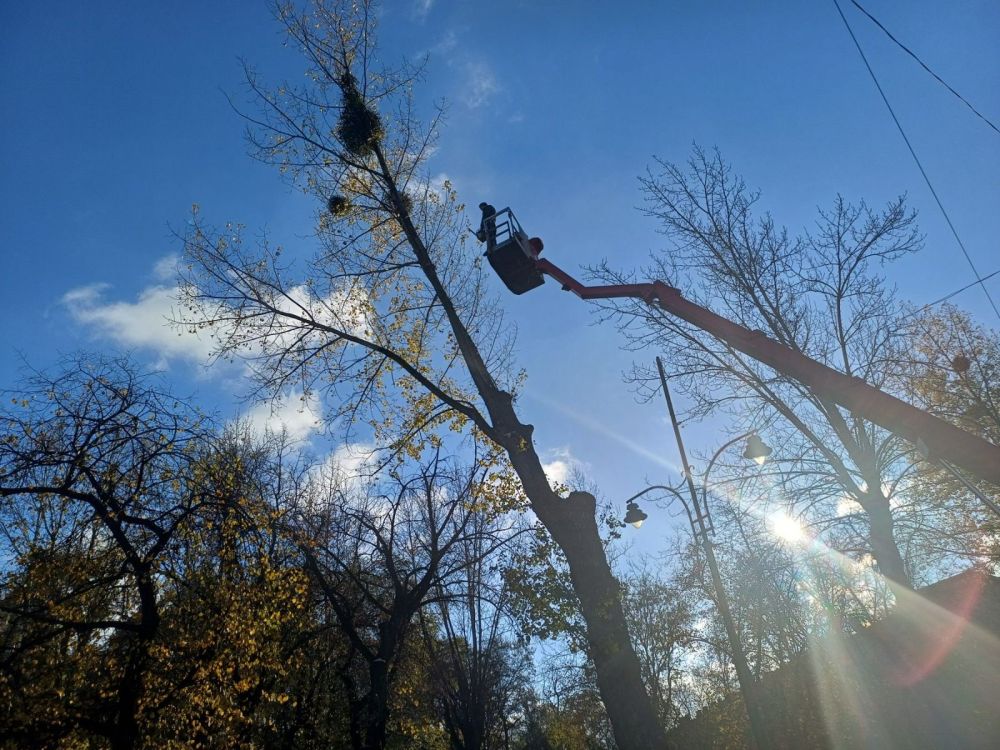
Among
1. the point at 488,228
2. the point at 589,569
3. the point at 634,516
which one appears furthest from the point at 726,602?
the point at 488,228

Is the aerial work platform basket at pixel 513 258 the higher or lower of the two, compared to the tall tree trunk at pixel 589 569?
higher

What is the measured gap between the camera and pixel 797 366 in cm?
941

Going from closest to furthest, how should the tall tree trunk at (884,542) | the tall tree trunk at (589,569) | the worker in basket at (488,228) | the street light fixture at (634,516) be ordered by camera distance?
1. the tall tree trunk at (589,569)
2. the worker in basket at (488,228)
3. the street light fixture at (634,516)
4. the tall tree trunk at (884,542)

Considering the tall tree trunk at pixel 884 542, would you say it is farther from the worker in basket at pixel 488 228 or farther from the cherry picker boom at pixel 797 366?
the worker in basket at pixel 488 228

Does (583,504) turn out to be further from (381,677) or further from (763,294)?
(763,294)

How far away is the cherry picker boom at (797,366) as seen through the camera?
26.5 ft

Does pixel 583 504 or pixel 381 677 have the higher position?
pixel 583 504

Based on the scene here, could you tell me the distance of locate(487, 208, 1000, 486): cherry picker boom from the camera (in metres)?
8.08

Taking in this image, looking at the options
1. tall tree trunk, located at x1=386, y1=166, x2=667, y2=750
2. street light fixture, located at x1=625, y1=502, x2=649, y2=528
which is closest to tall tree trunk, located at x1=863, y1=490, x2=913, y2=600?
street light fixture, located at x1=625, y1=502, x2=649, y2=528

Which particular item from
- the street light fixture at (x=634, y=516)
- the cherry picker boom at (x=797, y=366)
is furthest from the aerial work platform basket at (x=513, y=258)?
the street light fixture at (x=634, y=516)

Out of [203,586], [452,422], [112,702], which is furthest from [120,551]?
[452,422]

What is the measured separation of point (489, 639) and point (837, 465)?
12.4 m

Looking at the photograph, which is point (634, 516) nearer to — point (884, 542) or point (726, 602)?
point (726, 602)

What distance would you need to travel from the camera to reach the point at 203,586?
30.6 feet
